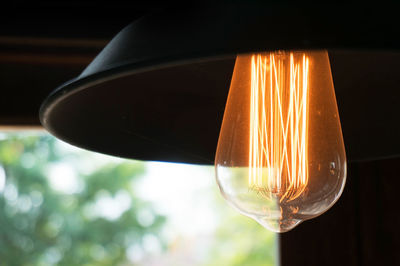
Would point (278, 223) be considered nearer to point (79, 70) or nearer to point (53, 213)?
point (79, 70)

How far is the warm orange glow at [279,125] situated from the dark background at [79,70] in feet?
1.93

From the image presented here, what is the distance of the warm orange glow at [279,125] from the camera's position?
426mm

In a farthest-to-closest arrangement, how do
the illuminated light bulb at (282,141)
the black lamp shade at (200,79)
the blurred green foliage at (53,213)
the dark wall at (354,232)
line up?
1. the blurred green foliage at (53,213)
2. the dark wall at (354,232)
3. the illuminated light bulb at (282,141)
4. the black lamp shade at (200,79)

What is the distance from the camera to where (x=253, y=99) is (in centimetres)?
43

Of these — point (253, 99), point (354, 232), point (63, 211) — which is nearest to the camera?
point (253, 99)

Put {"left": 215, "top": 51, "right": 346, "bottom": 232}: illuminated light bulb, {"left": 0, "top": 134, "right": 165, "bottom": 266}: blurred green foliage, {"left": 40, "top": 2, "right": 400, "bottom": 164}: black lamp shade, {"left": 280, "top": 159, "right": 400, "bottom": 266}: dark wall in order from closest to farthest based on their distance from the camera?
{"left": 40, "top": 2, "right": 400, "bottom": 164}: black lamp shade < {"left": 215, "top": 51, "right": 346, "bottom": 232}: illuminated light bulb < {"left": 280, "top": 159, "right": 400, "bottom": 266}: dark wall < {"left": 0, "top": 134, "right": 165, "bottom": 266}: blurred green foliage

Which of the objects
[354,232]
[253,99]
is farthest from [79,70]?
[253,99]

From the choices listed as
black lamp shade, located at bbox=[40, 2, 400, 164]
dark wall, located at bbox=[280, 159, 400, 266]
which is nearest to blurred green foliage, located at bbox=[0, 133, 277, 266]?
dark wall, located at bbox=[280, 159, 400, 266]

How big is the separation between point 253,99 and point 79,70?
2.31 ft

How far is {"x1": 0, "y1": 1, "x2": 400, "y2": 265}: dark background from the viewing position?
3.25 ft

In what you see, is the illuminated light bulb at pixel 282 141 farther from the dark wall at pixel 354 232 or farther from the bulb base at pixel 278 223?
the dark wall at pixel 354 232

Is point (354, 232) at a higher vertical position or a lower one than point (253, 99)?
lower

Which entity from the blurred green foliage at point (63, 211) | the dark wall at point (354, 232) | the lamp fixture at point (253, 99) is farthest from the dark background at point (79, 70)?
the blurred green foliage at point (63, 211)

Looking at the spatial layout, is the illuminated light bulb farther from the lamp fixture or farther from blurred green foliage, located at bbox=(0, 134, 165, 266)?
blurred green foliage, located at bbox=(0, 134, 165, 266)
